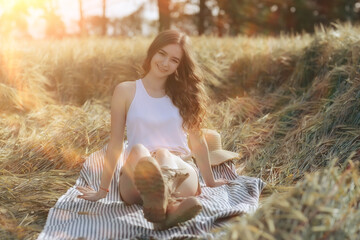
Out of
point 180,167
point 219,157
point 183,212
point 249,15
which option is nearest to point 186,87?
point 180,167

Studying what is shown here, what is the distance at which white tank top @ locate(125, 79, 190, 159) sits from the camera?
2432 millimetres

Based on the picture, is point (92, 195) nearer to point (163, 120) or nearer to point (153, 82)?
point (163, 120)

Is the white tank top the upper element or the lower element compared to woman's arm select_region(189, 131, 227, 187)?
upper

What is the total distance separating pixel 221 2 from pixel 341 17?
3483 mm

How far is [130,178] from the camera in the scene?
2.20 metres

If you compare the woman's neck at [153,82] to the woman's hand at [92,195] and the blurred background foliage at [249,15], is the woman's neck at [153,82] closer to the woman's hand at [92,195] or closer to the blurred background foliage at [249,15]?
the woman's hand at [92,195]

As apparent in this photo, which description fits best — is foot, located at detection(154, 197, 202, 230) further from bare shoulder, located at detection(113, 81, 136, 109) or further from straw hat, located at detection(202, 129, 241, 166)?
straw hat, located at detection(202, 129, 241, 166)

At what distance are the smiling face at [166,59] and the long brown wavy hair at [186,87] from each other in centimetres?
3

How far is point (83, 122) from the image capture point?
3635mm

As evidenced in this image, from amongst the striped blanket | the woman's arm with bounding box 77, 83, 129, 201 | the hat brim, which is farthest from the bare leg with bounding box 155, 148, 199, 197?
the hat brim

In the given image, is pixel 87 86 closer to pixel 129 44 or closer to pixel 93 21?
pixel 129 44

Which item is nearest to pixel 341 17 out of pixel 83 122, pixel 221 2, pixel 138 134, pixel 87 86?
pixel 221 2

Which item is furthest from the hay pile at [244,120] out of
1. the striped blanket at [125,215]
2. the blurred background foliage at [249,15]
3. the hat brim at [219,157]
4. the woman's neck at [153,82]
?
the blurred background foliage at [249,15]

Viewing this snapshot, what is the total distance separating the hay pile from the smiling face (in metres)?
0.92
